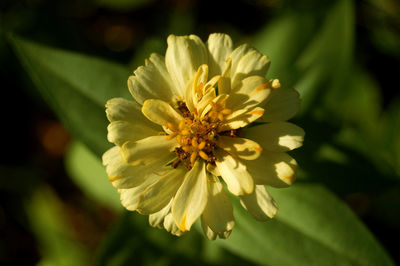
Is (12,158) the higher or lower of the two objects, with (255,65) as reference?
lower

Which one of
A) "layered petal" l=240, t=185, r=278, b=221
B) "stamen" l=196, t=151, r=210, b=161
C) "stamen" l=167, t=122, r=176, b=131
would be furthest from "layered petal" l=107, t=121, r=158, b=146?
"layered petal" l=240, t=185, r=278, b=221

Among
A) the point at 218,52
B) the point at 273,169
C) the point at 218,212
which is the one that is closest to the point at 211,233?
the point at 218,212

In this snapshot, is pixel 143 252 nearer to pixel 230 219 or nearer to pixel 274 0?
pixel 230 219

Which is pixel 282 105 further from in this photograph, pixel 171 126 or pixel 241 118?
pixel 171 126

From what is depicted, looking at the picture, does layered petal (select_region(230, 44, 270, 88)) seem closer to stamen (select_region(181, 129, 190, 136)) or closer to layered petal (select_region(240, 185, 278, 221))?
stamen (select_region(181, 129, 190, 136))

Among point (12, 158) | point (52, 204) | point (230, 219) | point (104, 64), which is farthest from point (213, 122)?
point (12, 158)

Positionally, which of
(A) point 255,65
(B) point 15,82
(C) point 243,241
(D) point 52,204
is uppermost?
A: (A) point 255,65
